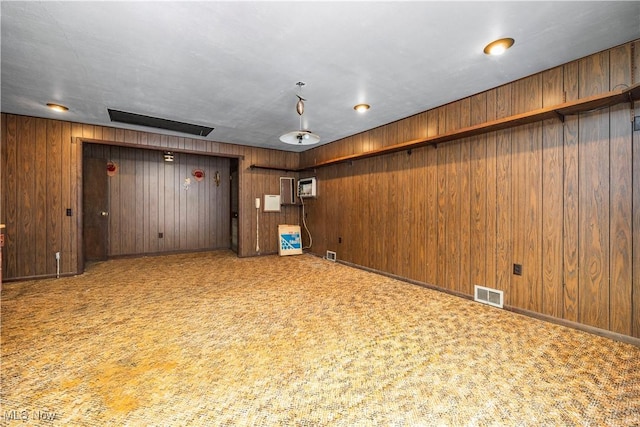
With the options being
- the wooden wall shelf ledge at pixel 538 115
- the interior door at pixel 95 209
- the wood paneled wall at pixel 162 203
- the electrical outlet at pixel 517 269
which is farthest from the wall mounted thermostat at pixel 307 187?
the interior door at pixel 95 209

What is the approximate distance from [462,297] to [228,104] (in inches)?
150

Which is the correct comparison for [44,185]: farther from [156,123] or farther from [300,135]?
[300,135]

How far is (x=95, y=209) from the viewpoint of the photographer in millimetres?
5500

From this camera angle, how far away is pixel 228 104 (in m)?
3.57

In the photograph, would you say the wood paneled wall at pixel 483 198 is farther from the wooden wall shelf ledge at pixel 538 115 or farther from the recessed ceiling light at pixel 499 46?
the recessed ceiling light at pixel 499 46

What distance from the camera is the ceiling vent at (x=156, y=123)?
401 cm

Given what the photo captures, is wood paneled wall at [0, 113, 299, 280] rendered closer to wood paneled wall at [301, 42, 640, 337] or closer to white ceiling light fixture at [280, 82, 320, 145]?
white ceiling light fixture at [280, 82, 320, 145]

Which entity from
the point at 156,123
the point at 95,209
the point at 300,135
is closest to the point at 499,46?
the point at 300,135

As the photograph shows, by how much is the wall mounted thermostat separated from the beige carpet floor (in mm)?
→ 2873

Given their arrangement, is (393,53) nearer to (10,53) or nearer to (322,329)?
(322,329)

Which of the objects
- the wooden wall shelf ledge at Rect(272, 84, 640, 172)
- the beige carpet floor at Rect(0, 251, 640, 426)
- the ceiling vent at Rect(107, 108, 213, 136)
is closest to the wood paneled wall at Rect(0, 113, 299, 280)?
the ceiling vent at Rect(107, 108, 213, 136)

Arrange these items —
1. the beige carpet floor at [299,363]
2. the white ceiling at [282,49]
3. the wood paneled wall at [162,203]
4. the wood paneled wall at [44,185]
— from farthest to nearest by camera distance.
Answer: the wood paneled wall at [162,203], the wood paneled wall at [44,185], the white ceiling at [282,49], the beige carpet floor at [299,363]

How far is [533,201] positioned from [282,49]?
280 cm

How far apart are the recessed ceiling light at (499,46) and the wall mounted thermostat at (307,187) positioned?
395cm
